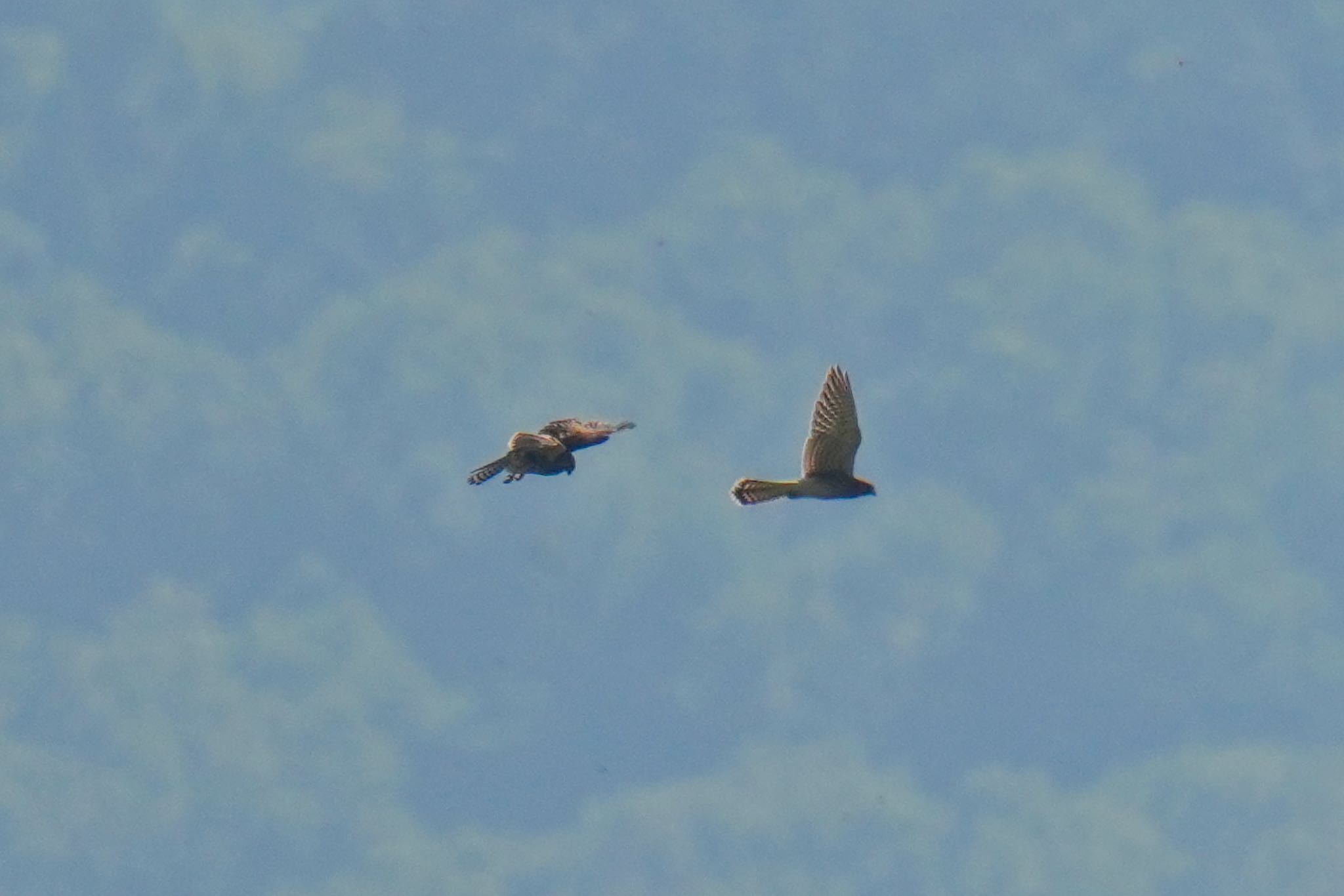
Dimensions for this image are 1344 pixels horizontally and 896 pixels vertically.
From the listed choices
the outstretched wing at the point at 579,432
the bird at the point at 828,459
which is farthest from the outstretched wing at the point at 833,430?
the outstretched wing at the point at 579,432

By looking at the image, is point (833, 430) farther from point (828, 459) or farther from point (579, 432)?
point (579, 432)

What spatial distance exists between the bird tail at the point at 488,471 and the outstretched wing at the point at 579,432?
4.67 ft

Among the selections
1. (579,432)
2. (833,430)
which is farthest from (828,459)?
(579,432)

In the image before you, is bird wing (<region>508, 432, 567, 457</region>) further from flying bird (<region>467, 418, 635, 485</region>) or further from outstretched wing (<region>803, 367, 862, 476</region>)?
outstretched wing (<region>803, 367, 862, 476</region>)

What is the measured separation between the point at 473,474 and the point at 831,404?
8.86 meters

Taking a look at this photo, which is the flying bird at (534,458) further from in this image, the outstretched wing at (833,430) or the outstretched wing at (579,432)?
the outstretched wing at (833,430)

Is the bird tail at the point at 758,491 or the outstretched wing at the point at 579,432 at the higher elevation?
the outstretched wing at the point at 579,432

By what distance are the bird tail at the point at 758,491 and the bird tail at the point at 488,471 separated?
222 inches

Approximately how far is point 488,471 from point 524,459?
94 centimetres

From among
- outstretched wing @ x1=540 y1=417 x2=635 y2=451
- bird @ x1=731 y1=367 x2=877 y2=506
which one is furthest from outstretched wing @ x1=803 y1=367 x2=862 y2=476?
outstretched wing @ x1=540 y1=417 x2=635 y2=451

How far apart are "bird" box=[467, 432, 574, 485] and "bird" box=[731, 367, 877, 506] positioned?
14.9 ft

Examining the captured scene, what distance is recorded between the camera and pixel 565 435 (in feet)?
352

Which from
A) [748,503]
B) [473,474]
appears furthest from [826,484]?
[473,474]

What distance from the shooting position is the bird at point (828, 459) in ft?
343
